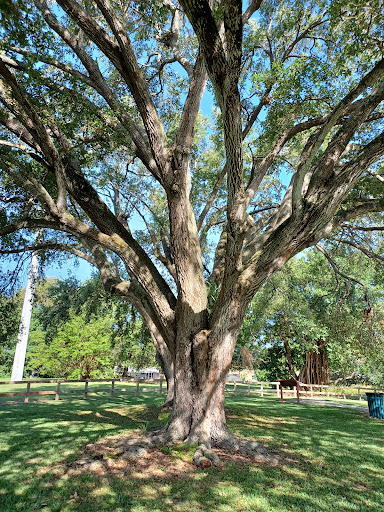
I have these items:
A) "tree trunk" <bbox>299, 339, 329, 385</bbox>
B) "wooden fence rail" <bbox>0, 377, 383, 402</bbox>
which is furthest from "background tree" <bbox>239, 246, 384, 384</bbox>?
"wooden fence rail" <bbox>0, 377, 383, 402</bbox>

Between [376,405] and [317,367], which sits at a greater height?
[317,367]

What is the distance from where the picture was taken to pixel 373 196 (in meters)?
8.81

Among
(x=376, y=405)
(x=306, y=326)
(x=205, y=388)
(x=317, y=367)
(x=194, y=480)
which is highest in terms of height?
(x=306, y=326)

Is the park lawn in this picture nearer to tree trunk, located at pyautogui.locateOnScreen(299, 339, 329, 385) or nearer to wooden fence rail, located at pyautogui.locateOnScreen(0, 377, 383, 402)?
wooden fence rail, located at pyautogui.locateOnScreen(0, 377, 383, 402)

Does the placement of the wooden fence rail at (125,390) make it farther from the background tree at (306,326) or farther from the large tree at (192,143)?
the large tree at (192,143)

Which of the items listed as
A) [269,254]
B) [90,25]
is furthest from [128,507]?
[90,25]

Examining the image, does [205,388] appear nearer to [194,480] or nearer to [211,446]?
[211,446]

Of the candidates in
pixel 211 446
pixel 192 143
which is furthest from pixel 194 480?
pixel 192 143

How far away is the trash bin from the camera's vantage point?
11.6 meters

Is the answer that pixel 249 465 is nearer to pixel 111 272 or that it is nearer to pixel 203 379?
pixel 203 379

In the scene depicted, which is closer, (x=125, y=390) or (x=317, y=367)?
(x=125, y=390)

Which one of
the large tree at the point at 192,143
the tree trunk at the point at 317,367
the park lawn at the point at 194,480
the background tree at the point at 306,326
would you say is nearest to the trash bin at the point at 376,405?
the park lawn at the point at 194,480

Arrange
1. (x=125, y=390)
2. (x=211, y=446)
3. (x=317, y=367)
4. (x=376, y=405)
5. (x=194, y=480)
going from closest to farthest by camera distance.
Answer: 1. (x=194, y=480)
2. (x=211, y=446)
3. (x=376, y=405)
4. (x=125, y=390)
5. (x=317, y=367)

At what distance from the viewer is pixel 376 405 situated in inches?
463
